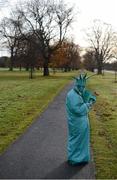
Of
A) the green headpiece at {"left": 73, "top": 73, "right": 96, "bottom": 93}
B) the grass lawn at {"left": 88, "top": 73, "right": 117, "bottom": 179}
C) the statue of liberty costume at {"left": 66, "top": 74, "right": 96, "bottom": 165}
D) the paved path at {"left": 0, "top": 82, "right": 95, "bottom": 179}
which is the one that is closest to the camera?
the paved path at {"left": 0, "top": 82, "right": 95, "bottom": 179}

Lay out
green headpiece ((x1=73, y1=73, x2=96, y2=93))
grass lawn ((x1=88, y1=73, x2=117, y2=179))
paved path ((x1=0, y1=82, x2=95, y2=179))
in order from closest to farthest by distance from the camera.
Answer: paved path ((x1=0, y1=82, x2=95, y2=179)) → grass lawn ((x1=88, y1=73, x2=117, y2=179)) → green headpiece ((x1=73, y1=73, x2=96, y2=93))

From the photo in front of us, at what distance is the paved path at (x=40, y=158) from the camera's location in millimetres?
7590

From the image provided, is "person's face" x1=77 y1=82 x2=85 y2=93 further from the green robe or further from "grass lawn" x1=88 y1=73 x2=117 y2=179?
"grass lawn" x1=88 y1=73 x2=117 y2=179

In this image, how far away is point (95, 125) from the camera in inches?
532

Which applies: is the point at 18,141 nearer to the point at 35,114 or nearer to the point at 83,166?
the point at 83,166

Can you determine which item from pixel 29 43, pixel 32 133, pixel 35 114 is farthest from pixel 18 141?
pixel 29 43

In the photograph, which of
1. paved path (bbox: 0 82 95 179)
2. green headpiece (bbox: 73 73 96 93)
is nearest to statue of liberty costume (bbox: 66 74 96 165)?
green headpiece (bbox: 73 73 96 93)

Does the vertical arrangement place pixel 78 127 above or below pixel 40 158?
above

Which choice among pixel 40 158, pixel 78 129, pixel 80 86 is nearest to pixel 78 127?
pixel 78 129

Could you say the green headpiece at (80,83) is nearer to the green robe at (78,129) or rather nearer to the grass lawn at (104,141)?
the green robe at (78,129)

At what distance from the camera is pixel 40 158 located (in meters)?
8.76

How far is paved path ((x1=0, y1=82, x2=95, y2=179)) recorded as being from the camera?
24.9 ft

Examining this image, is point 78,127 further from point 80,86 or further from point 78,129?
point 80,86

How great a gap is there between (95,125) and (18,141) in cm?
382
